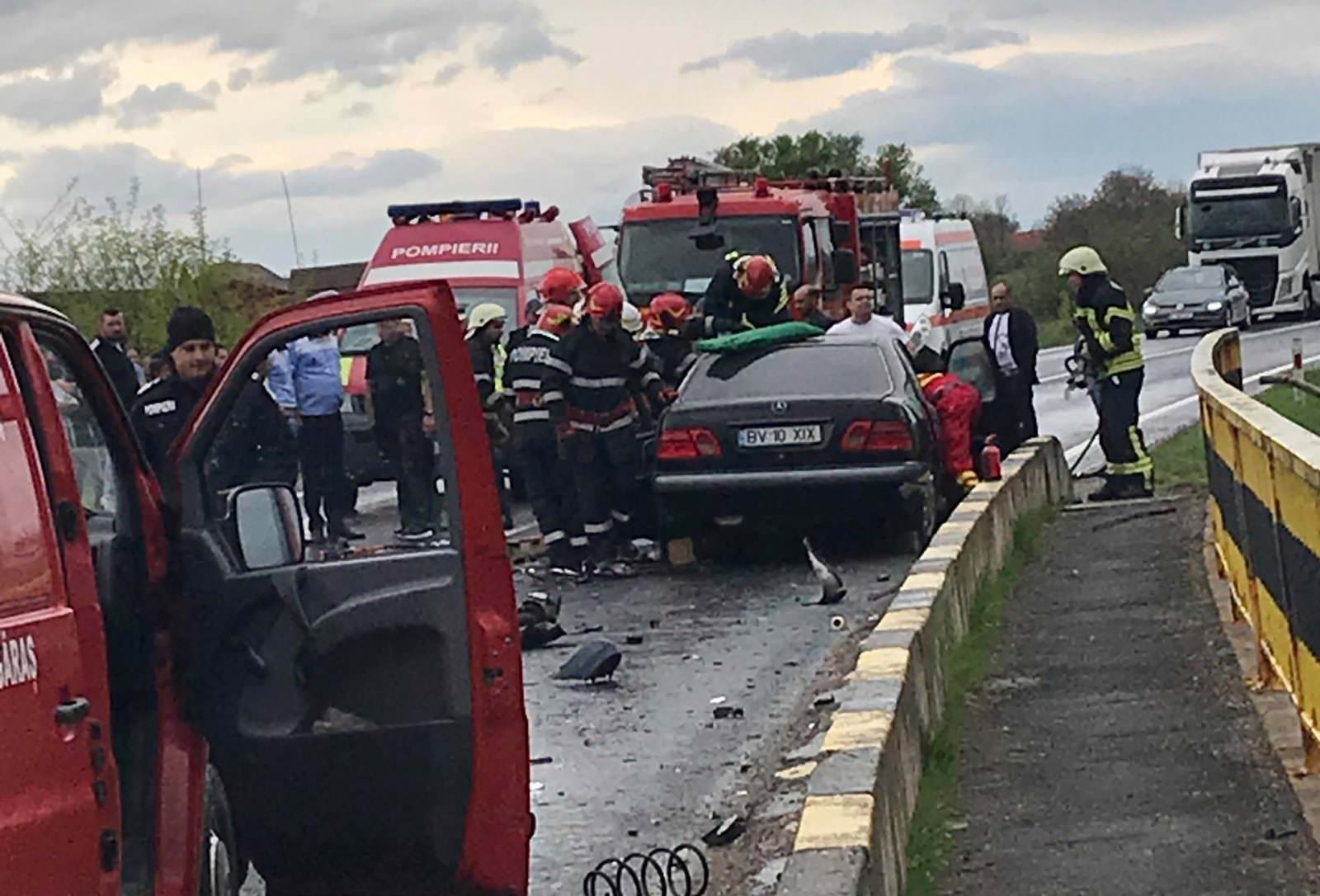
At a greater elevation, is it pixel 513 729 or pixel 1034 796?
pixel 513 729

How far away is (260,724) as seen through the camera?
17.8 feet

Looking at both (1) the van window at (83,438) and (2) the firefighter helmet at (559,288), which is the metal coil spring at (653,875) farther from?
(2) the firefighter helmet at (559,288)

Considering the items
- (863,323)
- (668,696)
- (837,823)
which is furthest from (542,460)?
(837,823)

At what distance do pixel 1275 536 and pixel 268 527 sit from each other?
372cm

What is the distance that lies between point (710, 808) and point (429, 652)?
290cm

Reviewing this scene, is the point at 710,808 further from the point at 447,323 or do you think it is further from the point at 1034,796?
the point at 447,323

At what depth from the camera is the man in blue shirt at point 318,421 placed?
6.13 meters

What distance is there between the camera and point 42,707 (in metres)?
4.16

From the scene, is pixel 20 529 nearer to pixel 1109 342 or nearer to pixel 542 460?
pixel 542 460

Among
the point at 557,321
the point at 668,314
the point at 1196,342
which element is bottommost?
the point at 1196,342

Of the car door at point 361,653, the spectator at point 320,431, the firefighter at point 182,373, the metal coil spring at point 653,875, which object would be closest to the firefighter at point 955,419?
the spectator at point 320,431

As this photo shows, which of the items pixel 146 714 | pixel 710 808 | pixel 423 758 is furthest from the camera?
pixel 710 808

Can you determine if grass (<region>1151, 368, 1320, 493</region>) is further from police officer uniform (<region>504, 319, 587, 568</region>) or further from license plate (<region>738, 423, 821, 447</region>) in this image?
police officer uniform (<region>504, 319, 587, 568</region>)

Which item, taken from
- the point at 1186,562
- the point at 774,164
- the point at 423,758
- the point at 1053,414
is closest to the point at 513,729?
the point at 423,758
